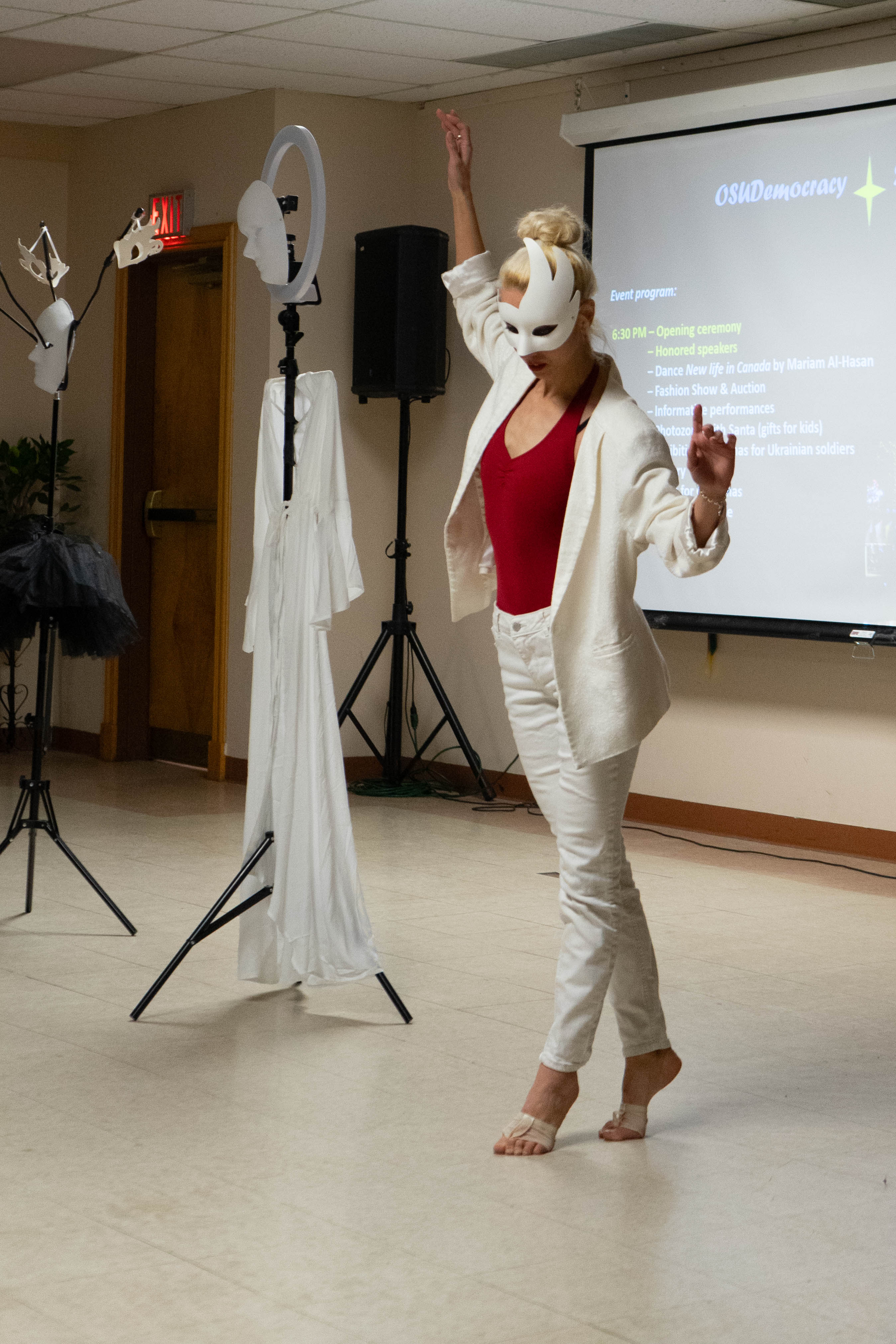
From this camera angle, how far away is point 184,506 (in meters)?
7.82

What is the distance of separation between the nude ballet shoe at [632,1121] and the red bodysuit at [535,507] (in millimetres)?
888

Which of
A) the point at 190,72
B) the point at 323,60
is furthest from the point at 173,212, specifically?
the point at 323,60

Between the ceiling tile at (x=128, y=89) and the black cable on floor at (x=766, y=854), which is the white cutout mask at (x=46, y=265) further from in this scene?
the ceiling tile at (x=128, y=89)

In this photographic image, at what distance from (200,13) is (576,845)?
408 cm

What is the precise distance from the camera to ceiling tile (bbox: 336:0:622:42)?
556cm

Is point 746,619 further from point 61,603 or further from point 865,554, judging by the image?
point 61,603

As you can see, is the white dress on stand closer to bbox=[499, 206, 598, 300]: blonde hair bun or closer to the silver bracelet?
bbox=[499, 206, 598, 300]: blonde hair bun

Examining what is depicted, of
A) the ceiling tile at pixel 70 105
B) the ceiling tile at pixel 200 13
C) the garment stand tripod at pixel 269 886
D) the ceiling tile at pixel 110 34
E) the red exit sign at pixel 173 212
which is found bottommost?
the garment stand tripod at pixel 269 886

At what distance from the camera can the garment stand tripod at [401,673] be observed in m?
6.78

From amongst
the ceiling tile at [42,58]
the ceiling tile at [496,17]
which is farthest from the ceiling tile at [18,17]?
the ceiling tile at [496,17]

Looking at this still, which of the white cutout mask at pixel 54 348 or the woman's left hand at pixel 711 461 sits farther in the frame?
the white cutout mask at pixel 54 348

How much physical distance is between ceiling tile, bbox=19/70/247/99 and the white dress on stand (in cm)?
380

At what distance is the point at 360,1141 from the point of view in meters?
2.88

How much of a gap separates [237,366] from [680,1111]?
4767mm
